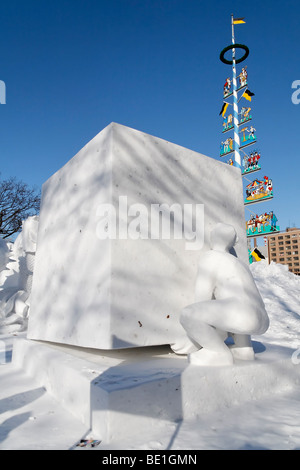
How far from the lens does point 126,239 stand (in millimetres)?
2074

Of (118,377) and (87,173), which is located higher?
(87,173)

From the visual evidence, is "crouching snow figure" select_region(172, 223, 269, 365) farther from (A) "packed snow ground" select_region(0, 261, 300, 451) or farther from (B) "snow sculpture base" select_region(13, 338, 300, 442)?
(A) "packed snow ground" select_region(0, 261, 300, 451)

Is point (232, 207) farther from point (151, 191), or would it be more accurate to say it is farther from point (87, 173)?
point (87, 173)

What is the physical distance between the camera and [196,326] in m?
1.80

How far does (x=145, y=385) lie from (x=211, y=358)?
534mm

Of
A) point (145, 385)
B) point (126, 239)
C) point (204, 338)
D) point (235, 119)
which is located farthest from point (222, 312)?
point (235, 119)

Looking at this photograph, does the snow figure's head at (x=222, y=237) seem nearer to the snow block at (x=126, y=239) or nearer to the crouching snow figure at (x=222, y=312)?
the crouching snow figure at (x=222, y=312)

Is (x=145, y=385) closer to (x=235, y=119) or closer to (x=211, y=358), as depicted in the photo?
(x=211, y=358)

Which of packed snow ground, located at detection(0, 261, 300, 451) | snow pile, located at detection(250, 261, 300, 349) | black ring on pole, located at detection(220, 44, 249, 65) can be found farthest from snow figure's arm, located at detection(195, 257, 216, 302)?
black ring on pole, located at detection(220, 44, 249, 65)

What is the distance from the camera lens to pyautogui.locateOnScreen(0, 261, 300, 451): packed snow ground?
51.3 inches

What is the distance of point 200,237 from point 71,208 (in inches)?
44.6

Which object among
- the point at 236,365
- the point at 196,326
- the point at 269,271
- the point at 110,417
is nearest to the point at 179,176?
the point at 196,326

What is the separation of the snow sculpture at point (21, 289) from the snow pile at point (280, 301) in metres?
3.85
